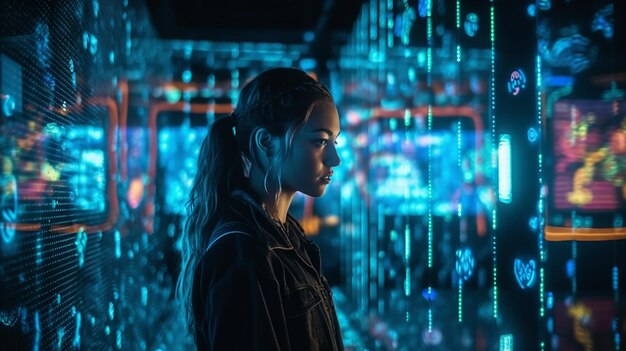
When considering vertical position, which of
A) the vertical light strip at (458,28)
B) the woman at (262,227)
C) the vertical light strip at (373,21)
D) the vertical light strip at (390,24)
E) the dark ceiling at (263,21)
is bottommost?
the woman at (262,227)

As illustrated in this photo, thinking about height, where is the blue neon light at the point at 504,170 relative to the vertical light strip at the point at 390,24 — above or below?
below

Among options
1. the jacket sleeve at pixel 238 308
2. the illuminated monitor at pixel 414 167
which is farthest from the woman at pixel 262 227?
the illuminated monitor at pixel 414 167

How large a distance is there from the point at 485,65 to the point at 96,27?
1638 mm

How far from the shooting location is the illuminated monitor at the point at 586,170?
131 cm

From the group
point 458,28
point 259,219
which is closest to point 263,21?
point 458,28

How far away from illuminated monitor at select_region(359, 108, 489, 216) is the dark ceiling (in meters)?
1.11

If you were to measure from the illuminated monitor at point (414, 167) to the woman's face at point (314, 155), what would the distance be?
1.60 metres

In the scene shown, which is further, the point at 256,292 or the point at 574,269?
the point at 574,269

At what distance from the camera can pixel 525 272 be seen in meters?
1.59

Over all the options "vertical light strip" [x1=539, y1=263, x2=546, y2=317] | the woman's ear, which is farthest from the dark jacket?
"vertical light strip" [x1=539, y1=263, x2=546, y2=317]

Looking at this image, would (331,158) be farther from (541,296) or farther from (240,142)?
(541,296)

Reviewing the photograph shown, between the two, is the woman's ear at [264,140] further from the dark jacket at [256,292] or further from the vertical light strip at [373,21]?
the vertical light strip at [373,21]

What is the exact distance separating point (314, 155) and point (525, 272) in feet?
2.67

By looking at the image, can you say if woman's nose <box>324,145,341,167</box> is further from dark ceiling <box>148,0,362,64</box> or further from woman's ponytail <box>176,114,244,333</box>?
dark ceiling <box>148,0,362,64</box>
